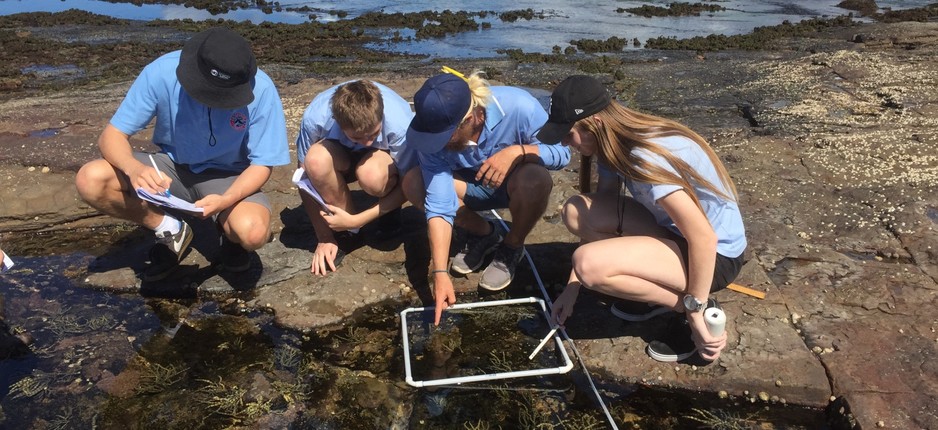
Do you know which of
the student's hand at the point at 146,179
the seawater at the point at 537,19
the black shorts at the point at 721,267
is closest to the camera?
the black shorts at the point at 721,267

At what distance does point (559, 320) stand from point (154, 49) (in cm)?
1074

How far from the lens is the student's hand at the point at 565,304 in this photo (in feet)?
9.48

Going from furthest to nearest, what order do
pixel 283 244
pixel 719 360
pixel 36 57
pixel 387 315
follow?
pixel 36 57, pixel 283 244, pixel 387 315, pixel 719 360

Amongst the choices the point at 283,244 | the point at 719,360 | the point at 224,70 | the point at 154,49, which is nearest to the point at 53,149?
the point at 283,244

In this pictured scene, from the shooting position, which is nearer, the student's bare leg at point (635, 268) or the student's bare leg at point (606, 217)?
the student's bare leg at point (635, 268)

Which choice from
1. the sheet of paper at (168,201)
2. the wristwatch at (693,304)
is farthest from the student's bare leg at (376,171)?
the wristwatch at (693,304)

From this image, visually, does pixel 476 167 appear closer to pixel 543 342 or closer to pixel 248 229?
pixel 543 342

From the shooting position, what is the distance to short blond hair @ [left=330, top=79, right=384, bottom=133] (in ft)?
9.86

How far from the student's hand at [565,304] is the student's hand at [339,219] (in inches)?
47.1

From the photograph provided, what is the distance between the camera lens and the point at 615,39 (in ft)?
35.8

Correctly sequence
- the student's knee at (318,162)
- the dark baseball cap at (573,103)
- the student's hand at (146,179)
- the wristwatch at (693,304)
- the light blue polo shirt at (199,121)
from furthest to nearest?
1. the student's knee at (318,162)
2. the light blue polo shirt at (199,121)
3. the student's hand at (146,179)
4. the wristwatch at (693,304)
5. the dark baseball cap at (573,103)

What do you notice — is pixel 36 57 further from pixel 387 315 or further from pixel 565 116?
pixel 565 116

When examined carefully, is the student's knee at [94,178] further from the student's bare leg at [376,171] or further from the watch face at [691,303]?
the watch face at [691,303]

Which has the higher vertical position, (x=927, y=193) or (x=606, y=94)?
(x=606, y=94)
